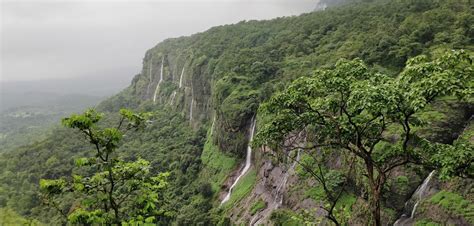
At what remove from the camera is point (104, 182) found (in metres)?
10.0

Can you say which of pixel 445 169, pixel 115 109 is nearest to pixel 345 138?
pixel 445 169

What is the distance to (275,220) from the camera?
32.9m

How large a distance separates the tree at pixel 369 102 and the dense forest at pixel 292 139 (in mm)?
51

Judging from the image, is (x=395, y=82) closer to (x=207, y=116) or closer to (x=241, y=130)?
(x=241, y=130)

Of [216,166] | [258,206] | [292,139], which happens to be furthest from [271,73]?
[292,139]

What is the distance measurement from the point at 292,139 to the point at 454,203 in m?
13.9

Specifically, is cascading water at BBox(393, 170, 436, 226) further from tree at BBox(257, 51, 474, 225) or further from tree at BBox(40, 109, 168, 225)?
tree at BBox(40, 109, 168, 225)

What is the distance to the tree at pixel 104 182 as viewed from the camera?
938cm

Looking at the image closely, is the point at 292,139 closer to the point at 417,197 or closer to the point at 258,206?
the point at 258,206

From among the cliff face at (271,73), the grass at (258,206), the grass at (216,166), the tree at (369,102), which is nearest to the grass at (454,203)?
the cliff face at (271,73)

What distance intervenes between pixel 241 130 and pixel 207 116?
23.8 meters

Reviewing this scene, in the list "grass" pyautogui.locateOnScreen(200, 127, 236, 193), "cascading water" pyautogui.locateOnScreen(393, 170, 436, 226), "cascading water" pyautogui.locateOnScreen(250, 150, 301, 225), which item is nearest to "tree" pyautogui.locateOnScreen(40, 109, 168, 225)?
"cascading water" pyautogui.locateOnScreen(393, 170, 436, 226)

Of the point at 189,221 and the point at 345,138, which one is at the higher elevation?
the point at 345,138

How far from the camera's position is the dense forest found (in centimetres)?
1034
